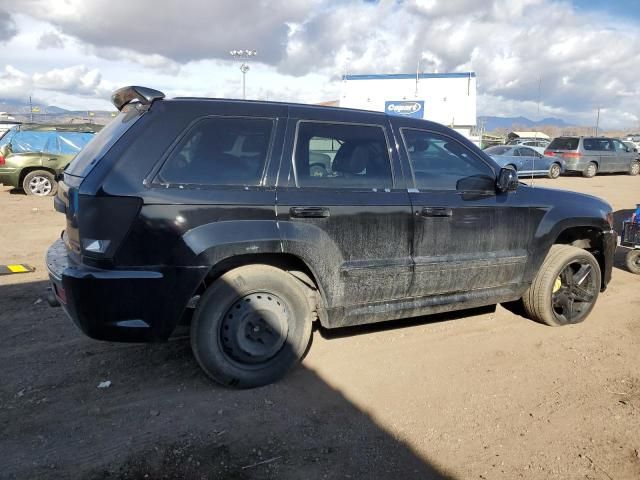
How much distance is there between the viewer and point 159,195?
2959mm

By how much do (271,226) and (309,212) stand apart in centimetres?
28

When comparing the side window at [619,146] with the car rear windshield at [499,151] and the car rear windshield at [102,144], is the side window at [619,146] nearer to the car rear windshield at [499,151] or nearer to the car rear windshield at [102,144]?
the car rear windshield at [499,151]

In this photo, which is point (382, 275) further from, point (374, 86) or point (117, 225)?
point (374, 86)

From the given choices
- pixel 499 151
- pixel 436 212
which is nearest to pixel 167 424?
pixel 436 212

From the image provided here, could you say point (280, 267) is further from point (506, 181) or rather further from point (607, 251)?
point (607, 251)

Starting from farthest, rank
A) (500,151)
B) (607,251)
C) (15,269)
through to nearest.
A: 1. (500,151)
2. (15,269)
3. (607,251)

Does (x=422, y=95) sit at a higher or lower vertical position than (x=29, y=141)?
higher

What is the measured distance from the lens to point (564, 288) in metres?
4.71

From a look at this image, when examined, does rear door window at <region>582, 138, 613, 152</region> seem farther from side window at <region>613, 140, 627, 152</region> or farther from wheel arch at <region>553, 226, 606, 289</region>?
wheel arch at <region>553, 226, 606, 289</region>

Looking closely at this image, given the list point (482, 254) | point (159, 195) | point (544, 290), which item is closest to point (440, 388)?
point (482, 254)

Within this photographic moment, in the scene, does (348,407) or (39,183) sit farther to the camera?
(39,183)

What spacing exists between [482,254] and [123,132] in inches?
110

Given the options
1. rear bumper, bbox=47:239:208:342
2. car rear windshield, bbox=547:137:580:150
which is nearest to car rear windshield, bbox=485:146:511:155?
car rear windshield, bbox=547:137:580:150

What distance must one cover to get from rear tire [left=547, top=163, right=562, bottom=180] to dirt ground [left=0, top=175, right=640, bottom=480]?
18.5 meters
